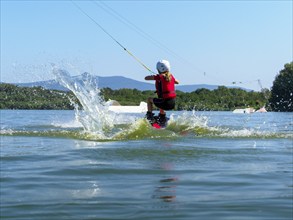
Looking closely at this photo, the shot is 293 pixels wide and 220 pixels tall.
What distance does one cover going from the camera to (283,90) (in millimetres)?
102562

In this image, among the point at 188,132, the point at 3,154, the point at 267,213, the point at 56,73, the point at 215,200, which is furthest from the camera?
the point at 56,73

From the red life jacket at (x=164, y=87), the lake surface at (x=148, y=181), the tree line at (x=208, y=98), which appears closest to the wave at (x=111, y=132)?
the red life jacket at (x=164, y=87)

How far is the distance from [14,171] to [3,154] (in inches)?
82.3

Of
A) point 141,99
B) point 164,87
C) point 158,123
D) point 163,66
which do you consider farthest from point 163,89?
point 141,99

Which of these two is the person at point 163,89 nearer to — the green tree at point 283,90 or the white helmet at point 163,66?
the white helmet at point 163,66

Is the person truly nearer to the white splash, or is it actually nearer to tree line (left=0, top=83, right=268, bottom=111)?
the white splash

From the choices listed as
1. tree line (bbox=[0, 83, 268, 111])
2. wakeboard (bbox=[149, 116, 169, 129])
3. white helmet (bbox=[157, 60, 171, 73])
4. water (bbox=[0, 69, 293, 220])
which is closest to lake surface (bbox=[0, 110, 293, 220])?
water (bbox=[0, 69, 293, 220])

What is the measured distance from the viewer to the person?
49.1 ft

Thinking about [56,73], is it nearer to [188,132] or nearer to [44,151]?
[188,132]

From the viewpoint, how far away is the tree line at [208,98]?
7862cm

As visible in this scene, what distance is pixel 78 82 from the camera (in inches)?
699

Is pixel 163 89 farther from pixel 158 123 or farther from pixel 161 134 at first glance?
pixel 161 134

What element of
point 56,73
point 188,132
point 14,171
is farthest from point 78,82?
point 14,171

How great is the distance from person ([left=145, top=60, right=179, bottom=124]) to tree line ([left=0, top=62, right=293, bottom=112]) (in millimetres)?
60223
